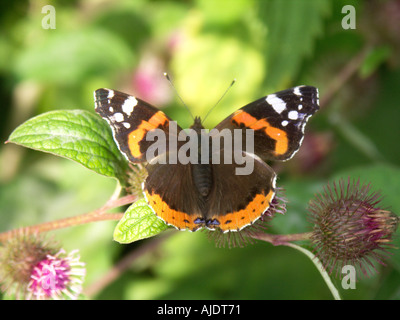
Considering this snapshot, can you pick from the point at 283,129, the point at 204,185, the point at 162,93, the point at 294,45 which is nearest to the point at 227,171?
the point at 204,185

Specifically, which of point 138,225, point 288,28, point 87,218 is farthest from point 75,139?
point 288,28

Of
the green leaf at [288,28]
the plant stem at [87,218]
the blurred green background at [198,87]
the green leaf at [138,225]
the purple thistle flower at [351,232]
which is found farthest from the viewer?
the blurred green background at [198,87]

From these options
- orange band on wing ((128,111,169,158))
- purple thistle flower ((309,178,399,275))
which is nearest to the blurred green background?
purple thistle flower ((309,178,399,275))

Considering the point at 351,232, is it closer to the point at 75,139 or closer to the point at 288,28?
the point at 75,139

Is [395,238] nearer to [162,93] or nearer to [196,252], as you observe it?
[196,252]

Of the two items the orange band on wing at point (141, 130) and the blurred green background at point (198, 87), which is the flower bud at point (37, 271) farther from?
the blurred green background at point (198, 87)

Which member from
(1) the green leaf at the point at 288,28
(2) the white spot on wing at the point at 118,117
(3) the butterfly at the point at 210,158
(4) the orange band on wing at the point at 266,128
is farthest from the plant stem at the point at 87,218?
(1) the green leaf at the point at 288,28
